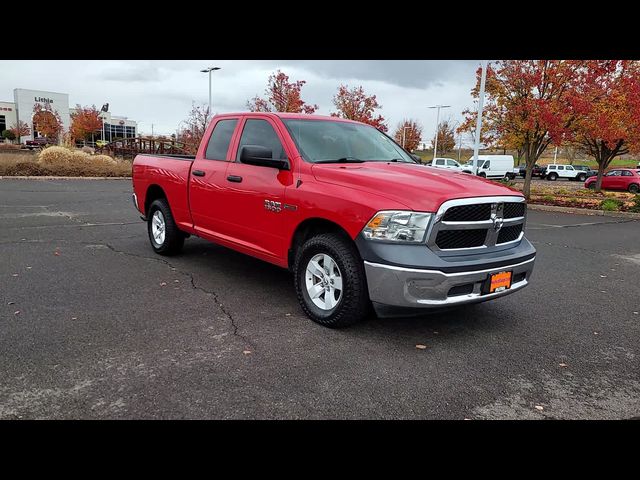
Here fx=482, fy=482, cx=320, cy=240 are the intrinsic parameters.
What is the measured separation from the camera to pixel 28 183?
18.5 meters

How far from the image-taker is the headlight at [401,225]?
3.79 metres

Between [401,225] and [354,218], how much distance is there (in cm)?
40

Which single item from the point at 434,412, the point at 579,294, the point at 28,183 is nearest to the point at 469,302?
the point at 434,412

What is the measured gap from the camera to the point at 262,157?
4648 mm

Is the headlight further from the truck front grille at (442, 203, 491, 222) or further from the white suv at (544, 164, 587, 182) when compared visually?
the white suv at (544, 164, 587, 182)

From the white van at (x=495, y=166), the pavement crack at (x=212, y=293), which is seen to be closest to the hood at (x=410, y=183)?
the pavement crack at (x=212, y=293)

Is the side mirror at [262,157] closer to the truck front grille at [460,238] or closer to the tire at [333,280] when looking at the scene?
the tire at [333,280]

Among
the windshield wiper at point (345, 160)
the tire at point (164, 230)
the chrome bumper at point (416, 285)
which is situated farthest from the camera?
the tire at point (164, 230)

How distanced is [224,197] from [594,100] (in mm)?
15309

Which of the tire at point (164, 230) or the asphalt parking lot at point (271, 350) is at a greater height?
the tire at point (164, 230)

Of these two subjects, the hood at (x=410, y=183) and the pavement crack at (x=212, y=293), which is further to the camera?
the pavement crack at (x=212, y=293)

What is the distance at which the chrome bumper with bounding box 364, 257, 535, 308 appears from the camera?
12.2 feet

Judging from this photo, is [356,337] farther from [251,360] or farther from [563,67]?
[563,67]
